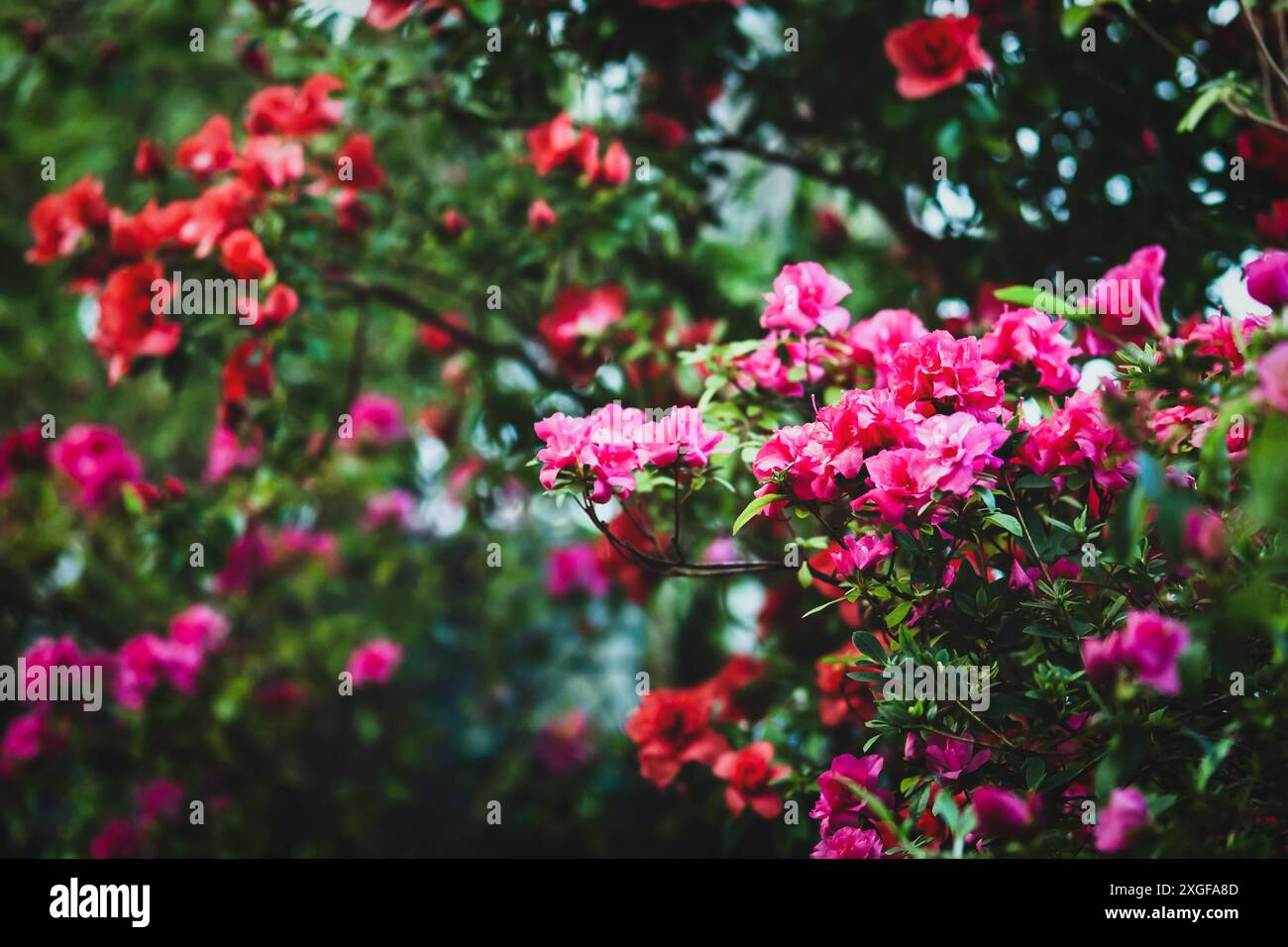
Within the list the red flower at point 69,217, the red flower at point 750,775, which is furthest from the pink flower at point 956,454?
the red flower at point 69,217

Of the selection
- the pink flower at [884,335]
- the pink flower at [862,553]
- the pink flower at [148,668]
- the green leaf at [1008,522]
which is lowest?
the pink flower at [148,668]

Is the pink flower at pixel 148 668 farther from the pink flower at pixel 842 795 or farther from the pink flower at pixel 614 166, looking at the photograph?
the pink flower at pixel 842 795

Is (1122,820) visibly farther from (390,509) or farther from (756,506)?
(390,509)

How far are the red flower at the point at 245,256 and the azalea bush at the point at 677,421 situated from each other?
0.01m

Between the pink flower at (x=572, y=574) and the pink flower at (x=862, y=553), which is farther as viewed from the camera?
the pink flower at (x=572, y=574)

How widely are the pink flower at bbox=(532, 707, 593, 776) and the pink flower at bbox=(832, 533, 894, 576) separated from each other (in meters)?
1.99

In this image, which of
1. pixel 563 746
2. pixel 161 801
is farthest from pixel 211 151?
pixel 563 746

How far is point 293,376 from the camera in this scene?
2705 mm

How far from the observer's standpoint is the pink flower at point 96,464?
2.23m

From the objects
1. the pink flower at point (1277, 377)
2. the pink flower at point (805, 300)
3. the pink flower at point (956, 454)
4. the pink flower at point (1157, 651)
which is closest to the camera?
the pink flower at point (1277, 377)

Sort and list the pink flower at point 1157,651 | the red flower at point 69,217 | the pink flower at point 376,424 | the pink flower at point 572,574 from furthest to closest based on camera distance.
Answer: the pink flower at point 572,574
the pink flower at point 376,424
the red flower at point 69,217
the pink flower at point 1157,651

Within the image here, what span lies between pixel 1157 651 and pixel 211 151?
65.3 inches
